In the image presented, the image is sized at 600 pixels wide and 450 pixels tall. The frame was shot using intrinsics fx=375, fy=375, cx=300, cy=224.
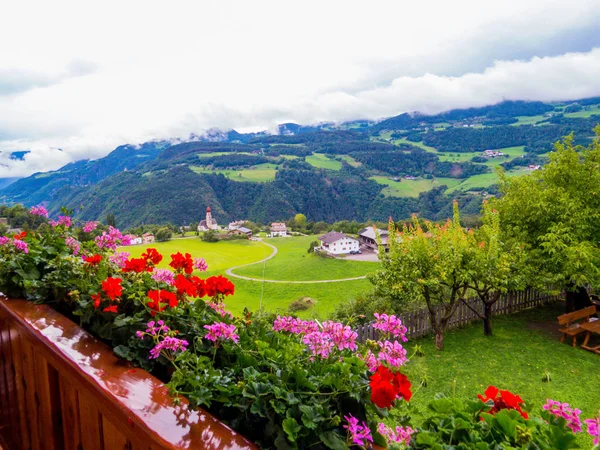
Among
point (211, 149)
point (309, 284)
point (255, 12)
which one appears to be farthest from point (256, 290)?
point (211, 149)

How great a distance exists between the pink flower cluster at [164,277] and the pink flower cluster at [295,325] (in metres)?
0.56

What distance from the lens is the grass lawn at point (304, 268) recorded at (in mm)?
29225

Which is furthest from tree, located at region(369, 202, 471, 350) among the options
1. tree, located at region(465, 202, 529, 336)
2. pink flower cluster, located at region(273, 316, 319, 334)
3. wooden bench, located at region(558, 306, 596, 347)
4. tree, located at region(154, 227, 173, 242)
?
tree, located at region(154, 227, 173, 242)

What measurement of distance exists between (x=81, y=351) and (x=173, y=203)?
82078 millimetres

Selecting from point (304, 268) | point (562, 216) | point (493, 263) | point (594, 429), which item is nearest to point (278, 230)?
point (304, 268)

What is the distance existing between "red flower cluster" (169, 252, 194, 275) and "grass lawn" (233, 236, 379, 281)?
25.1 metres

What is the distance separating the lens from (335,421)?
2.98 ft

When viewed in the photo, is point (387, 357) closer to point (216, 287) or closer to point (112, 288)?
point (216, 287)

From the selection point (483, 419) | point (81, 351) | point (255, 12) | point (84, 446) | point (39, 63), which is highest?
point (255, 12)

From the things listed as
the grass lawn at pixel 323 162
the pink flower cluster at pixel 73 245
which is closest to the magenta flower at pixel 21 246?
the pink flower cluster at pixel 73 245

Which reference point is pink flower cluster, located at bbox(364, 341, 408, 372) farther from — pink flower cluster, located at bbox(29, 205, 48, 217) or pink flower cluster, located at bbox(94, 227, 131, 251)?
pink flower cluster, located at bbox(29, 205, 48, 217)

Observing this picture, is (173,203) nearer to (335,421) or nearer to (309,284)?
(309,284)

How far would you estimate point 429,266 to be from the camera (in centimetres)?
738

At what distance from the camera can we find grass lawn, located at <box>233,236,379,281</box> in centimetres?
2923
